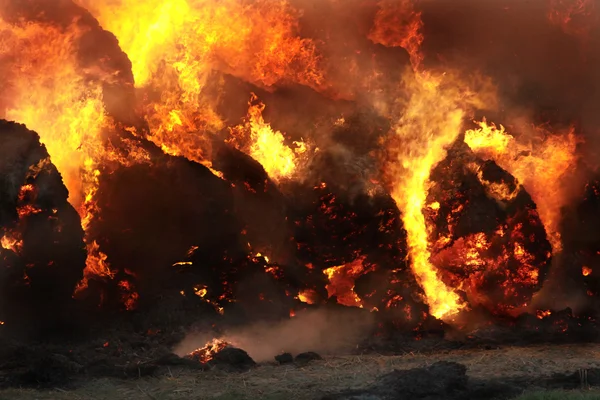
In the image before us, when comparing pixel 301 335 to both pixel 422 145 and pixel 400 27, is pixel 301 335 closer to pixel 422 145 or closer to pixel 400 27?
pixel 422 145

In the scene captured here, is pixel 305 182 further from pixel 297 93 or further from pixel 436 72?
pixel 436 72

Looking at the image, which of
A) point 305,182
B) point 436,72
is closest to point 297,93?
point 305,182

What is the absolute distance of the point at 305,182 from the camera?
15305 millimetres

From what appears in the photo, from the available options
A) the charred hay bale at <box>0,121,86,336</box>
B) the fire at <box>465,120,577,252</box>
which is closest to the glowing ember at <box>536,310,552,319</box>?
the fire at <box>465,120,577,252</box>

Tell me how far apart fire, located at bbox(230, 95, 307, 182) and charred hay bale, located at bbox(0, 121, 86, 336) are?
3.72 meters

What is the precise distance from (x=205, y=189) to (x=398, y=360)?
504 centimetres

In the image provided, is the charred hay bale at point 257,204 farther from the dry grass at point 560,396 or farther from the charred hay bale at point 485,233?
the dry grass at point 560,396

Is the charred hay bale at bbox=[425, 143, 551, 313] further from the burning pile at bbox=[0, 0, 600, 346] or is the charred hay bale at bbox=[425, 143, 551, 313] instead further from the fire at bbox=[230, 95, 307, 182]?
the fire at bbox=[230, 95, 307, 182]

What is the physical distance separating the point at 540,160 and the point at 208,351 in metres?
8.30

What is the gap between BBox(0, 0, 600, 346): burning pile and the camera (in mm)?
14070

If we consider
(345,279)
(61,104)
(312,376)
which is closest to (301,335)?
(345,279)

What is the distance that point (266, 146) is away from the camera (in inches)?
602

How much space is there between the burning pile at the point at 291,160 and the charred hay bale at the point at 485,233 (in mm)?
42

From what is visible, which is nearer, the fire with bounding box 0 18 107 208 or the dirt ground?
the dirt ground
